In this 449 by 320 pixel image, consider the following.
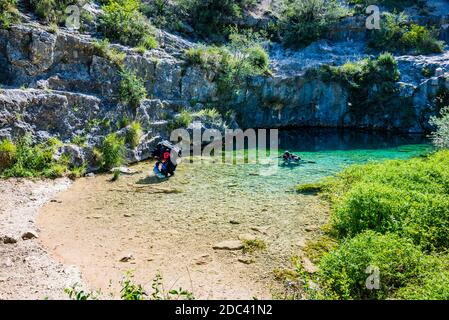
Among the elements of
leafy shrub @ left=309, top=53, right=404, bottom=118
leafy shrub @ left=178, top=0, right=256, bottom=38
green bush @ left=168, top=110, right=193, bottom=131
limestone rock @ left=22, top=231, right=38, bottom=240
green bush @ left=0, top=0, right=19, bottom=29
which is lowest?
limestone rock @ left=22, top=231, right=38, bottom=240

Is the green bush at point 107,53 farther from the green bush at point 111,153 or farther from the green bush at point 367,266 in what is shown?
the green bush at point 367,266

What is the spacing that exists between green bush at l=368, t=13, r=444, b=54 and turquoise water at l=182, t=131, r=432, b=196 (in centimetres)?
825

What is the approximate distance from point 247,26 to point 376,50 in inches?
433

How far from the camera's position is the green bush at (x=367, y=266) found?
6.24m

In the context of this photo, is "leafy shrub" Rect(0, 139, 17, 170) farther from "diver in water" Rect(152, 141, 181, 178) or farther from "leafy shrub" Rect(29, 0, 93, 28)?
"leafy shrub" Rect(29, 0, 93, 28)

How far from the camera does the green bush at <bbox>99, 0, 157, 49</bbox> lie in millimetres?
18828

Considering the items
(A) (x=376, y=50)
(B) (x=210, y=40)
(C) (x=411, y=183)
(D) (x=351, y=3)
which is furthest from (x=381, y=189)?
(D) (x=351, y=3)

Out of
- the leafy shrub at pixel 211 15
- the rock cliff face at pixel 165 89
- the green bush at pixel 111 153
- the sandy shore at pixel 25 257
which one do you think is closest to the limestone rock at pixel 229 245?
the sandy shore at pixel 25 257

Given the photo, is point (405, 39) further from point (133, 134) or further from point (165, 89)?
point (133, 134)

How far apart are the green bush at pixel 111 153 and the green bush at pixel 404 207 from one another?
909cm

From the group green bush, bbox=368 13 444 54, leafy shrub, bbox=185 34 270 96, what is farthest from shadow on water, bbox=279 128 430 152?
green bush, bbox=368 13 444 54

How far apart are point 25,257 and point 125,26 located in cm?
1514
